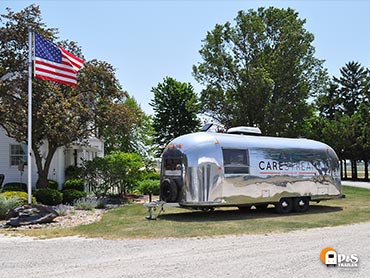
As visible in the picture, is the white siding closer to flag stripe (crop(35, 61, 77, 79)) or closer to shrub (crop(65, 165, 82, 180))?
shrub (crop(65, 165, 82, 180))

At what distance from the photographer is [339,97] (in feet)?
197

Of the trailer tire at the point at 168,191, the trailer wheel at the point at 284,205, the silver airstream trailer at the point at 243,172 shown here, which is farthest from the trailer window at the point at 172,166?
the trailer wheel at the point at 284,205

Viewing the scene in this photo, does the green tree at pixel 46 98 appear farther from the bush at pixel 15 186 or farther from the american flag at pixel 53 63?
the american flag at pixel 53 63

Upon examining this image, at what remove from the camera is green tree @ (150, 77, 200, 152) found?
152 feet

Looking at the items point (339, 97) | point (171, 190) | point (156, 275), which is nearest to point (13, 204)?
point (171, 190)

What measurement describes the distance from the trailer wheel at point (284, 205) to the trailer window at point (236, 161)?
2.10 meters

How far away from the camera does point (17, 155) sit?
67.9 feet

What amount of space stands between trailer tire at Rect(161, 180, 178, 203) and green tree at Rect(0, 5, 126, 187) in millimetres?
5088

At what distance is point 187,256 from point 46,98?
11372 mm

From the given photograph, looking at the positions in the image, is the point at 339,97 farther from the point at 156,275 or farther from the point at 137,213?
the point at 156,275

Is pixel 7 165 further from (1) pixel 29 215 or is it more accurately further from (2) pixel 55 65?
(1) pixel 29 215

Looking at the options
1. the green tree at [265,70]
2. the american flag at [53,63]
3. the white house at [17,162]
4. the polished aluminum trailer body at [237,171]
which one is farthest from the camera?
the green tree at [265,70]

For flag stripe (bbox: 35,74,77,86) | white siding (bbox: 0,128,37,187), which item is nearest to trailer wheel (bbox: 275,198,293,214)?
flag stripe (bbox: 35,74,77,86)

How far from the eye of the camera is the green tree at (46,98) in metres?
17.2
